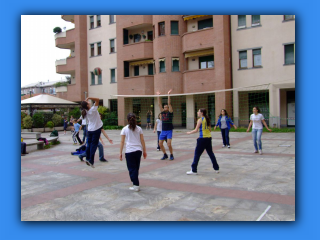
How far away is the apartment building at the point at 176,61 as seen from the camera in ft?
78.5

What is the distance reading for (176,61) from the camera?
26.6 m

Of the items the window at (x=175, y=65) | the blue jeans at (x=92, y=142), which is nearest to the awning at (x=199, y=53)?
the window at (x=175, y=65)

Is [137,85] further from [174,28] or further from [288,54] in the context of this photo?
[288,54]

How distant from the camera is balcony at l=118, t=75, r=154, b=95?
1114 inches

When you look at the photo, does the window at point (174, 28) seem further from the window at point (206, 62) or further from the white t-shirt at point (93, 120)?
the white t-shirt at point (93, 120)

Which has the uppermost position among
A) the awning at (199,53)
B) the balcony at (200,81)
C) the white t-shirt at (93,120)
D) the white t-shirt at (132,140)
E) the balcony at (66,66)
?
the balcony at (66,66)

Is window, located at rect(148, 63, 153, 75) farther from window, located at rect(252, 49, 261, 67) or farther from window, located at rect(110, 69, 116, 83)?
window, located at rect(252, 49, 261, 67)

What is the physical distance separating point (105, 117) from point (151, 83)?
6289mm

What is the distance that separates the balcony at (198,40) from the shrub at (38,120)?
1562 centimetres

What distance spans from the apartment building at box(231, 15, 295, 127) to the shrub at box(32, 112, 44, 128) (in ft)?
61.7

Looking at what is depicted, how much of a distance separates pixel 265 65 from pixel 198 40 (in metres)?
5.98

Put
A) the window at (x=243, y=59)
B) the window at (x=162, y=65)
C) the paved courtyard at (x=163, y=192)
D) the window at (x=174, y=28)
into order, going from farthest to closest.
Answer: the window at (x=162, y=65) → the window at (x=174, y=28) → the window at (x=243, y=59) → the paved courtyard at (x=163, y=192)

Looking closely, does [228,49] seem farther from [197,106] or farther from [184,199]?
[184,199]
